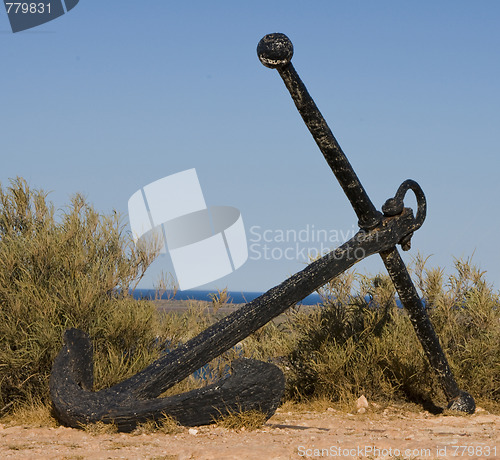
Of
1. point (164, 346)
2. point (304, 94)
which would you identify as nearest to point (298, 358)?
point (164, 346)

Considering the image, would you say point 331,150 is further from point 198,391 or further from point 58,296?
Answer: point 58,296

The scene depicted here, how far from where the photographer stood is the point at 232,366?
496cm

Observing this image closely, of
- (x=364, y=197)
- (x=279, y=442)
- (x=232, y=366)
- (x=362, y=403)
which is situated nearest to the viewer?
(x=279, y=442)

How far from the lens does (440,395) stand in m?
7.09

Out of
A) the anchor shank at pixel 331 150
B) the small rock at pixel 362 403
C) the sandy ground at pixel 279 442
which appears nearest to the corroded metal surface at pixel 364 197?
the anchor shank at pixel 331 150

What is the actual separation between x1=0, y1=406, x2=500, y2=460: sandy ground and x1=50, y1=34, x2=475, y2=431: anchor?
0.63ft

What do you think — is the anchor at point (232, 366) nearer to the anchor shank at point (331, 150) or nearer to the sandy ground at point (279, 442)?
the anchor shank at point (331, 150)

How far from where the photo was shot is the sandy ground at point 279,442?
4285 mm

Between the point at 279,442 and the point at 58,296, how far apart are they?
133 inches

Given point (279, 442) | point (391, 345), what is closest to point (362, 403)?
point (391, 345)

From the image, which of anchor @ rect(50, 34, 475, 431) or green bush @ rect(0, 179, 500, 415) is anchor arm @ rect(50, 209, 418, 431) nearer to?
anchor @ rect(50, 34, 475, 431)

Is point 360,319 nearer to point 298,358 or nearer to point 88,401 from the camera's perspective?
point 298,358

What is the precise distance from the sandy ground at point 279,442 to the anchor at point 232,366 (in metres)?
0.19

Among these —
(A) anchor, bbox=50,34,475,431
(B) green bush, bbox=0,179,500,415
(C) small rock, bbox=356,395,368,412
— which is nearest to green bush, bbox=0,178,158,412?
(B) green bush, bbox=0,179,500,415
